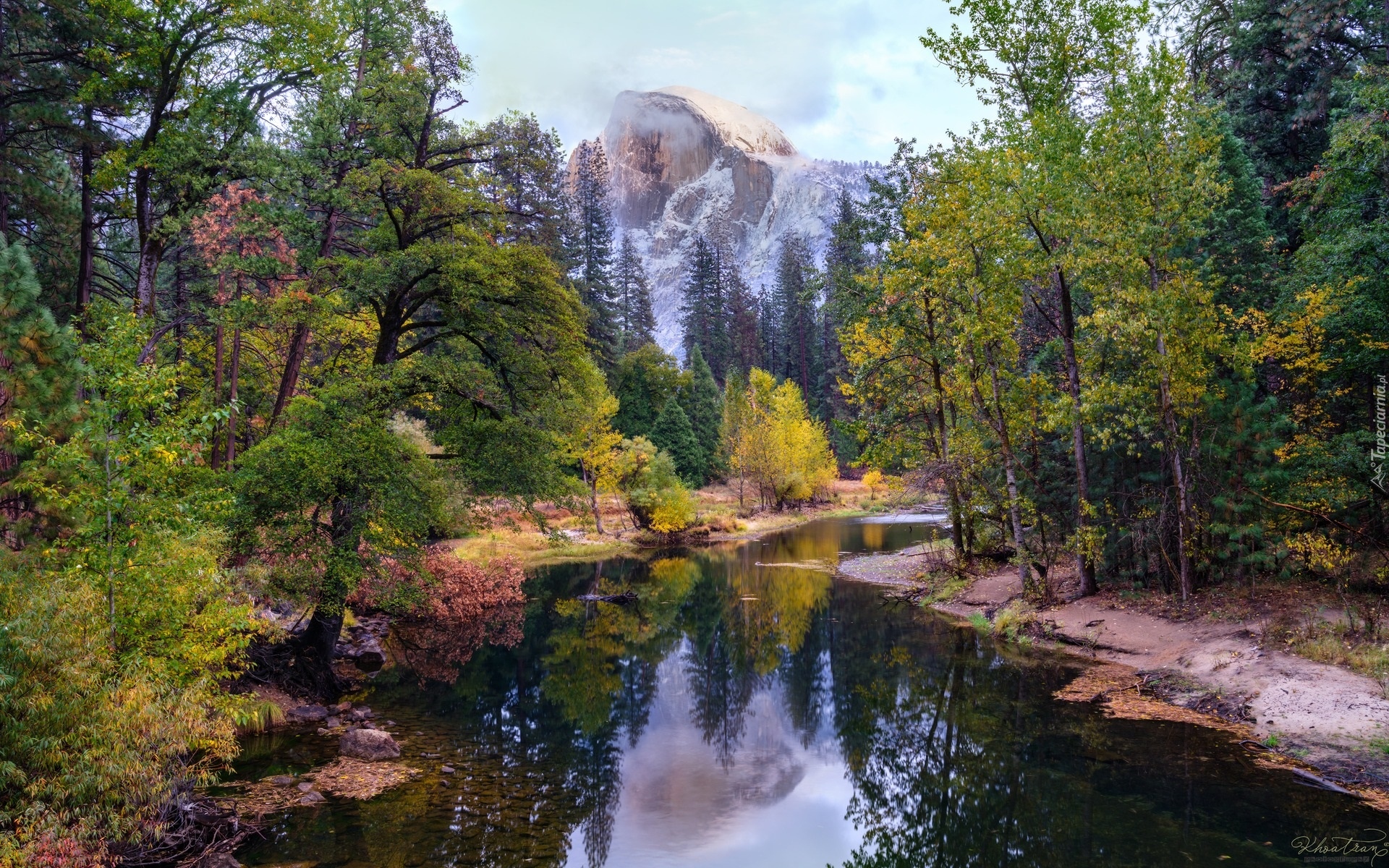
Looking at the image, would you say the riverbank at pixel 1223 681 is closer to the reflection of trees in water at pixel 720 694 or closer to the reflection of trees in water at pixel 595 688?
the reflection of trees in water at pixel 595 688

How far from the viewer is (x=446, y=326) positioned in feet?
53.3

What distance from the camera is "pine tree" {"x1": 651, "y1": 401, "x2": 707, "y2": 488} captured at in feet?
186

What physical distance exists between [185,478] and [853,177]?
165212 millimetres

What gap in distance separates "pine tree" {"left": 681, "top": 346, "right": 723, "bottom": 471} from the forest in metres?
40.9

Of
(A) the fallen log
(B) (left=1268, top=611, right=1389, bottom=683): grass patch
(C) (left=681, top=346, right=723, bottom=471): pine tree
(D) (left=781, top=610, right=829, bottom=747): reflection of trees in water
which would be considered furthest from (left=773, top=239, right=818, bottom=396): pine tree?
(B) (left=1268, top=611, right=1389, bottom=683): grass patch

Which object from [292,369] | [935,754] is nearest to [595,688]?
[935,754]

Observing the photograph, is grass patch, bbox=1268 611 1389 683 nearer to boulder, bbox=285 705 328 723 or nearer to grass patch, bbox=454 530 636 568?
boulder, bbox=285 705 328 723

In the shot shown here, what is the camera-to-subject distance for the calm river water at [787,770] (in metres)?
8.97

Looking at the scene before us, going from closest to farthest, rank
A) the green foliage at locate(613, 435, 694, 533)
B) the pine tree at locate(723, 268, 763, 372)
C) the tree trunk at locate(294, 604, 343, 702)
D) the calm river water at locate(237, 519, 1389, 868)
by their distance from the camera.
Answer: the calm river water at locate(237, 519, 1389, 868) < the tree trunk at locate(294, 604, 343, 702) < the green foliage at locate(613, 435, 694, 533) < the pine tree at locate(723, 268, 763, 372)

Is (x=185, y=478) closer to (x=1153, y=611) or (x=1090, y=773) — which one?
(x=1090, y=773)

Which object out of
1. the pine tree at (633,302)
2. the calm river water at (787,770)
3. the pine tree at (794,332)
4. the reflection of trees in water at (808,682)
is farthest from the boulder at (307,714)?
the pine tree at (794,332)

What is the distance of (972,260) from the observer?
19.3 meters

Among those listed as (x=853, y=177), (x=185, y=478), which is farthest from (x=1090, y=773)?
(x=853, y=177)

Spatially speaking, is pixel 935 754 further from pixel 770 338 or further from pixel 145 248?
pixel 770 338
